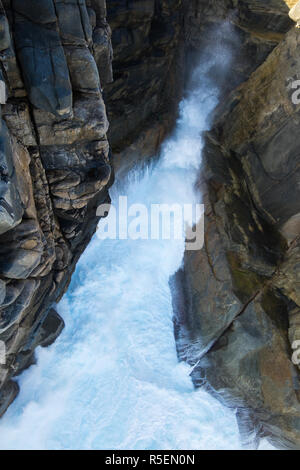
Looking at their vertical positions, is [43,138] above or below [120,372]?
above

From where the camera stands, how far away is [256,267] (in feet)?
35.8

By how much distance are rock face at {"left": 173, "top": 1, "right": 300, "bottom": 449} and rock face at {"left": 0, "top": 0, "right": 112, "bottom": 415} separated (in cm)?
547

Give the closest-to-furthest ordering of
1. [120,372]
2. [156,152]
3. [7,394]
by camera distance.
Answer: [7,394] < [120,372] < [156,152]

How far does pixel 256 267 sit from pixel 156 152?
6.65m

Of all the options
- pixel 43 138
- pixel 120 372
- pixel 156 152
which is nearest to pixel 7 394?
pixel 120 372

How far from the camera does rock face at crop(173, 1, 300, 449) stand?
1050 cm

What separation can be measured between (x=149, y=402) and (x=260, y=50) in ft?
44.9

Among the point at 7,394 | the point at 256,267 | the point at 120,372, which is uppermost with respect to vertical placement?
the point at 256,267

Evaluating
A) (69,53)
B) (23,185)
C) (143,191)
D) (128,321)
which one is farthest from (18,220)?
(143,191)

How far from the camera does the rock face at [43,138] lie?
5.83 m

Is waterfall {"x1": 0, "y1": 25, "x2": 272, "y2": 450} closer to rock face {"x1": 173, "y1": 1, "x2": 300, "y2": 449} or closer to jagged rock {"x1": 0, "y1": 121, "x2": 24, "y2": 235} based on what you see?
rock face {"x1": 173, "y1": 1, "x2": 300, "y2": 449}

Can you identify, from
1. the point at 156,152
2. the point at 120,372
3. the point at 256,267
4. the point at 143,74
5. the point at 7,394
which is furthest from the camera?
the point at 156,152

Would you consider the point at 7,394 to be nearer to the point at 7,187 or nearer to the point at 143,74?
the point at 7,187

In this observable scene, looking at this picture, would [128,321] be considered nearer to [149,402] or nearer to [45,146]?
[149,402]
